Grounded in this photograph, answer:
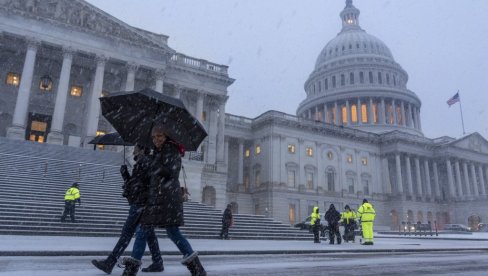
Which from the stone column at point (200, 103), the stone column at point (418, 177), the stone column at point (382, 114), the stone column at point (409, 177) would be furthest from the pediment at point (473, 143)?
the stone column at point (200, 103)

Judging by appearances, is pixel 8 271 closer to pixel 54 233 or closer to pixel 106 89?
pixel 54 233

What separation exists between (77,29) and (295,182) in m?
36.6

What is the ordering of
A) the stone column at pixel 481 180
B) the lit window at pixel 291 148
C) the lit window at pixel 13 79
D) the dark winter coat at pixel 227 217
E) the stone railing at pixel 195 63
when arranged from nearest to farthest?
the dark winter coat at pixel 227 217 → the lit window at pixel 13 79 → the stone railing at pixel 195 63 → the lit window at pixel 291 148 → the stone column at pixel 481 180

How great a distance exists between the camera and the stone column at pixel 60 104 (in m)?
31.0

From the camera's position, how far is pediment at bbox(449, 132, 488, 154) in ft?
230

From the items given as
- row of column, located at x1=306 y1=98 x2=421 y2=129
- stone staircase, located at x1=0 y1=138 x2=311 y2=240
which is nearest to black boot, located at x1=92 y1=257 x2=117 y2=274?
stone staircase, located at x1=0 y1=138 x2=311 y2=240

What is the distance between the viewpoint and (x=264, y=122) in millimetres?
56500

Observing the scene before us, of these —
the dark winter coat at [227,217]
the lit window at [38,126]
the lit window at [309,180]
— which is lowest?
the dark winter coat at [227,217]

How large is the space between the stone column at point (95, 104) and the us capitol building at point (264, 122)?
0.36ft

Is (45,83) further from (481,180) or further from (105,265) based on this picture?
(481,180)

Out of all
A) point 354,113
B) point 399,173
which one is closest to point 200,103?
point 399,173

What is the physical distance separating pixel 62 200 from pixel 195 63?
93.0ft

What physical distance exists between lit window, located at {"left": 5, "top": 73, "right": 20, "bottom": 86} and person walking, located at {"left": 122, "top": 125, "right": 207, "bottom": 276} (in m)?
37.2

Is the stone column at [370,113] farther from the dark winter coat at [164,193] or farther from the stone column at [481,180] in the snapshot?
the dark winter coat at [164,193]
